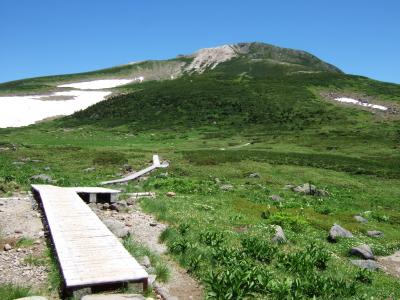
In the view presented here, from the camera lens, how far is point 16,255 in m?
14.9

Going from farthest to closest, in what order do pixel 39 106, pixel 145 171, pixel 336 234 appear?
pixel 39 106 < pixel 145 171 < pixel 336 234

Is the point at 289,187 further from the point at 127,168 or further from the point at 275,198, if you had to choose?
the point at 127,168

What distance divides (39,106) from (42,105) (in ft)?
4.84

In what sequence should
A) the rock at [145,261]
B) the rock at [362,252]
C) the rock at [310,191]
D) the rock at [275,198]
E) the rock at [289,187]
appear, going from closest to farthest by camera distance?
1. the rock at [145,261]
2. the rock at [362,252]
3. the rock at [275,198]
4. the rock at [310,191]
5. the rock at [289,187]

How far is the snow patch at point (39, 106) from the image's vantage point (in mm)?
113125

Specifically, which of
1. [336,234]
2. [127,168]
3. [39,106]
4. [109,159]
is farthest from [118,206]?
[39,106]

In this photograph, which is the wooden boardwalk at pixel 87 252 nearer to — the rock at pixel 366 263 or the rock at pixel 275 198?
the rock at pixel 366 263

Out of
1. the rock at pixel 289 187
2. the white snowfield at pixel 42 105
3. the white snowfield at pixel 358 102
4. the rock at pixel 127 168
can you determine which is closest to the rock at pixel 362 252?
the rock at pixel 289 187

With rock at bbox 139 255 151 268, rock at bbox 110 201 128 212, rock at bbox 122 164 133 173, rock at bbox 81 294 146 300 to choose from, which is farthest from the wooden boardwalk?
rock at bbox 122 164 133 173

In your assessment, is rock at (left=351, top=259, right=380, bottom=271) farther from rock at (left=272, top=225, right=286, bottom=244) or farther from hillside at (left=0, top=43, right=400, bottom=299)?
rock at (left=272, top=225, right=286, bottom=244)

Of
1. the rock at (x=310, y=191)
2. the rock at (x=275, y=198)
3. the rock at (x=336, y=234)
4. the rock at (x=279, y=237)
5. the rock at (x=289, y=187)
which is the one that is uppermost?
the rock at (x=279, y=237)

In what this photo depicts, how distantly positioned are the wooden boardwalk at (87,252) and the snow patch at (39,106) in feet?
318

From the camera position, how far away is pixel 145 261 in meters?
14.0

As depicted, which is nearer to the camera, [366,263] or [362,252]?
[366,263]
